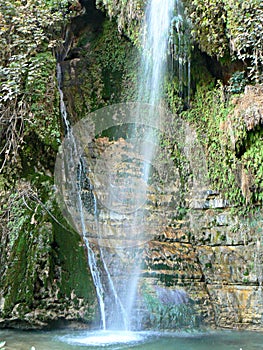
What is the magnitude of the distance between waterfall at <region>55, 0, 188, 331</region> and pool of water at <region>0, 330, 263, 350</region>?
0.49 m

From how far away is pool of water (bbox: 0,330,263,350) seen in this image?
511cm

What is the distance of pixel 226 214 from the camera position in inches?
290

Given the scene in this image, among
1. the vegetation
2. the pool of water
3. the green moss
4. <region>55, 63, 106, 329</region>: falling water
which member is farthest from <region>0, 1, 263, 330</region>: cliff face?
the vegetation

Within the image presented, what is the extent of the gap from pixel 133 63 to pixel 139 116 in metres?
1.14

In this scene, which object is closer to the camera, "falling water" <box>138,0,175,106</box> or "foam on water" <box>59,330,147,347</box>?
"foam on water" <box>59,330,147,347</box>

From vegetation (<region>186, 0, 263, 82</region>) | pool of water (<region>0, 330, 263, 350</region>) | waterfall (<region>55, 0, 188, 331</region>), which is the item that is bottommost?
pool of water (<region>0, 330, 263, 350</region>)

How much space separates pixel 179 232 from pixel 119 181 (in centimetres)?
148

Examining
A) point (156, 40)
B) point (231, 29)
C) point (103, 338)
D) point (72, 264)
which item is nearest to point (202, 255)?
point (72, 264)

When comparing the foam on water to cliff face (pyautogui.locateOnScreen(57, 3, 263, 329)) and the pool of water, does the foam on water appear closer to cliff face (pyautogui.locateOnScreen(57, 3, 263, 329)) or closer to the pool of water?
the pool of water

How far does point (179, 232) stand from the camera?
7.69 m

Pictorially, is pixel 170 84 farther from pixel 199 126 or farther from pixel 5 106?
pixel 5 106

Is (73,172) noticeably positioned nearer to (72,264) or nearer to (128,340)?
(72,264)

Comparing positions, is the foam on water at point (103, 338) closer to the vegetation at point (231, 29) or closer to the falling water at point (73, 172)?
the falling water at point (73, 172)

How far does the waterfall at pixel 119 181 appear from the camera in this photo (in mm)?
6586
